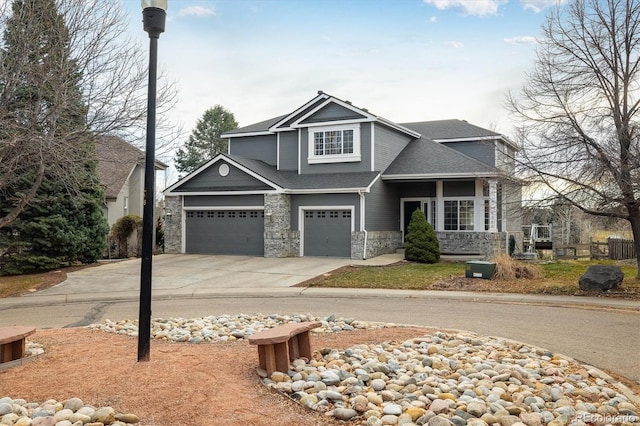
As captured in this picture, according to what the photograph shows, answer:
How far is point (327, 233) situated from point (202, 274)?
6461mm

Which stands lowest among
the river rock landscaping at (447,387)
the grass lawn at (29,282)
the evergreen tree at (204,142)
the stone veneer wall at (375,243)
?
the grass lawn at (29,282)

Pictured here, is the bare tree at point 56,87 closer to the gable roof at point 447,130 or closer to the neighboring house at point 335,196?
the neighboring house at point 335,196

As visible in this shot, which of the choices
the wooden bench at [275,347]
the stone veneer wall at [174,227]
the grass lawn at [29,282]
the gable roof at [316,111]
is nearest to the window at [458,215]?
the gable roof at [316,111]

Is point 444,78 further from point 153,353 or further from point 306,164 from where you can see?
point 153,353

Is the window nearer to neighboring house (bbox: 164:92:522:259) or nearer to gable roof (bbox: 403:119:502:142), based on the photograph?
neighboring house (bbox: 164:92:522:259)

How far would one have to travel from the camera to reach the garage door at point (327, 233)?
21.4m

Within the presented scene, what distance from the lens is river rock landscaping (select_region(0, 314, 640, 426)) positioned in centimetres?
408

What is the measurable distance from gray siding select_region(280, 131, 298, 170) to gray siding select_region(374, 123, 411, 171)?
4410mm

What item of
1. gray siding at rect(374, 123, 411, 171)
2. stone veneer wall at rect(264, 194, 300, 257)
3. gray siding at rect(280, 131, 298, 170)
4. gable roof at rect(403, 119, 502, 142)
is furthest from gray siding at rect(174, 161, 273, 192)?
gable roof at rect(403, 119, 502, 142)

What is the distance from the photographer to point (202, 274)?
17.3 meters

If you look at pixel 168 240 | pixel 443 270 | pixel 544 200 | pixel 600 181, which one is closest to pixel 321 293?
pixel 443 270

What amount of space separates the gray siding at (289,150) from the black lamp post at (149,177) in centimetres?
1900

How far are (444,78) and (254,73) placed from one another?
269 inches

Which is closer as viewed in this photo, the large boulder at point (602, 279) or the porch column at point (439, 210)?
the large boulder at point (602, 279)
